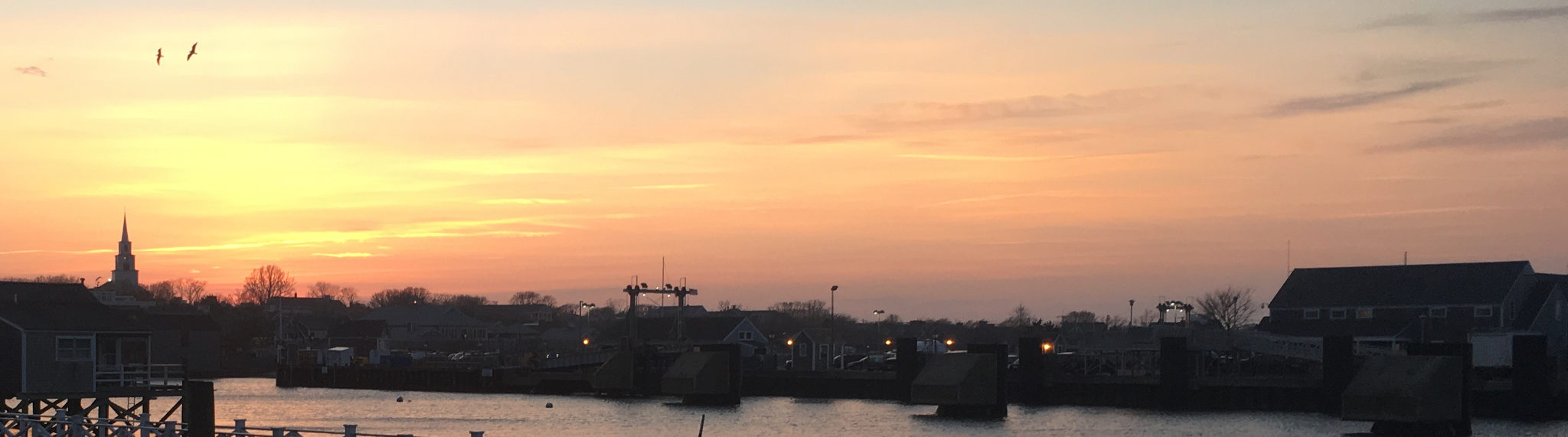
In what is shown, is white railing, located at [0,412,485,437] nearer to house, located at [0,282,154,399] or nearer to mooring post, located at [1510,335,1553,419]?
house, located at [0,282,154,399]

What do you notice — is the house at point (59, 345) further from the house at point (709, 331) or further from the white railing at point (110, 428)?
the house at point (709, 331)

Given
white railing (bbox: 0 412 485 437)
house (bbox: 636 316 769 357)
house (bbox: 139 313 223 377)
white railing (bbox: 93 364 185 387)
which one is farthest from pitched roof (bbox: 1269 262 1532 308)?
house (bbox: 139 313 223 377)

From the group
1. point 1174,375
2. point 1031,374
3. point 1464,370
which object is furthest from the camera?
point 1031,374

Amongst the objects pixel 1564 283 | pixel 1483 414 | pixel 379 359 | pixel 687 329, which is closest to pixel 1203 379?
pixel 1483 414

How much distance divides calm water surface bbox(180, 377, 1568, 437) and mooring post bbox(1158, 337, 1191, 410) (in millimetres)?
1918

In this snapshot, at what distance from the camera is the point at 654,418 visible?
102 meters

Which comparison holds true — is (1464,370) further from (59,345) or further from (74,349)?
(59,345)

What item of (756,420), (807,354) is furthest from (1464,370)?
(807,354)

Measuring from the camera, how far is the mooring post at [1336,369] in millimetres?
95812

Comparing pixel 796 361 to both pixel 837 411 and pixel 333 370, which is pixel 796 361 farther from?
pixel 837 411

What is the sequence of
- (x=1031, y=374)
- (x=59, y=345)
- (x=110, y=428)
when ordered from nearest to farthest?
(x=110, y=428)
(x=59, y=345)
(x=1031, y=374)

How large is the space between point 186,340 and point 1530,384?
145240 mm

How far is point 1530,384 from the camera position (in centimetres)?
9056

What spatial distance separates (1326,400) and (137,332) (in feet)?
221
